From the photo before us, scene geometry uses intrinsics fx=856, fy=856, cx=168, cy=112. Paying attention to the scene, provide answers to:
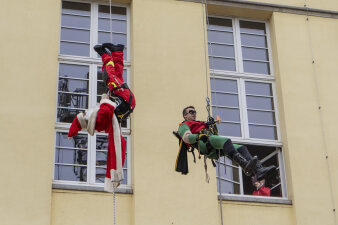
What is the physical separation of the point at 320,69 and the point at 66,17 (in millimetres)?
4119

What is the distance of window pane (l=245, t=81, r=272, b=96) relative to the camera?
13711 millimetres

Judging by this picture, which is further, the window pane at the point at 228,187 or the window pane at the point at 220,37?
the window pane at the point at 220,37

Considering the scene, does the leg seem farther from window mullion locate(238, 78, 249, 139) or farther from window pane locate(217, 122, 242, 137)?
window mullion locate(238, 78, 249, 139)

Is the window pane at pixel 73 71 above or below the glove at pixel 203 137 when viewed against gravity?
above

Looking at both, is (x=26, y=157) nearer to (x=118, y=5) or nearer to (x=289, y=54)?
(x=118, y=5)

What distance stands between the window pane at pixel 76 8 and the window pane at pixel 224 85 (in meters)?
2.25

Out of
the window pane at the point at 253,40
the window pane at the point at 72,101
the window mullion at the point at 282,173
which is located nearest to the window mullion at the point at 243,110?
the window mullion at the point at 282,173

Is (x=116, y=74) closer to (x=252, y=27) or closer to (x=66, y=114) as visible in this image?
(x=66, y=114)

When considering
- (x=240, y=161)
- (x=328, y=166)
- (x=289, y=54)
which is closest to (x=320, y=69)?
(x=289, y=54)

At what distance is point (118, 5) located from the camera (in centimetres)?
1358

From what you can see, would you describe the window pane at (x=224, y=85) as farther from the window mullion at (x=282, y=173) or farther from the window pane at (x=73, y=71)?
the window pane at (x=73, y=71)

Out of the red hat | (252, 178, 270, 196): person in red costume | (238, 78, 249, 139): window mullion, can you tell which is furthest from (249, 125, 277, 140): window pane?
the red hat

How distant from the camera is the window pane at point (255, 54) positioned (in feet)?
45.8

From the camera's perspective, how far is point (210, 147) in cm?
1098
